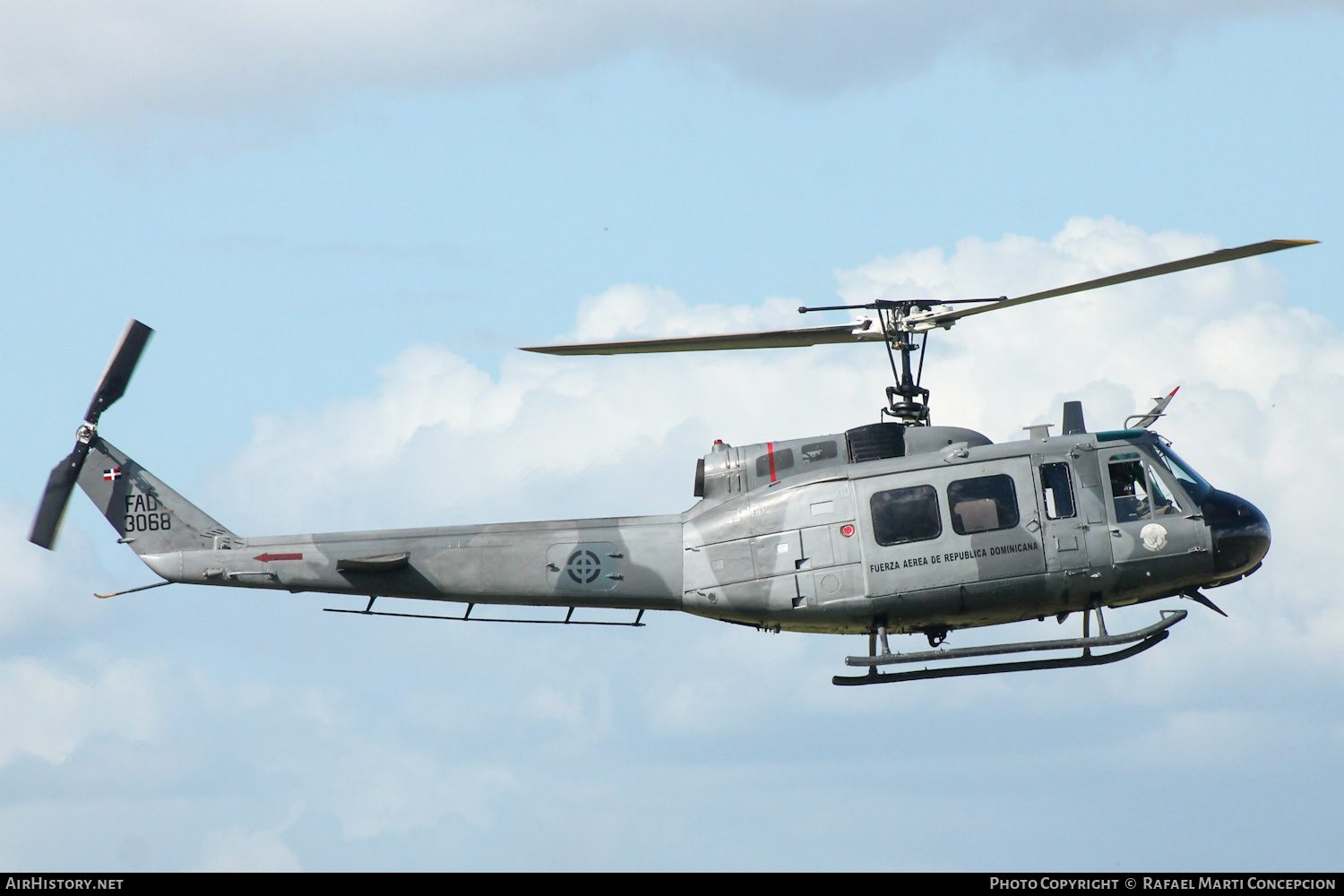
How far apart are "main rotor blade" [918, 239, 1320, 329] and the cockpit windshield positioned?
289 cm

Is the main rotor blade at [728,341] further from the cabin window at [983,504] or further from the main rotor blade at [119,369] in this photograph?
the main rotor blade at [119,369]

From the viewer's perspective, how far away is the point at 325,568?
2289 cm

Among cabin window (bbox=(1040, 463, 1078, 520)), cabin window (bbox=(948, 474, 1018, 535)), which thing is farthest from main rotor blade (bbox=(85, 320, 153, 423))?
cabin window (bbox=(1040, 463, 1078, 520))

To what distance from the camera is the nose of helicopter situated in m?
21.3

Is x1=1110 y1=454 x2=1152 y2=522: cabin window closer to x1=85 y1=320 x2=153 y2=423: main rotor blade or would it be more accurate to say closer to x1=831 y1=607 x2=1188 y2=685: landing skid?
x1=831 y1=607 x2=1188 y2=685: landing skid

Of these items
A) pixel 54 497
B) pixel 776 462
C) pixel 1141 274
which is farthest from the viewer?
pixel 54 497

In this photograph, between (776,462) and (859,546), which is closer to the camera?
(859,546)

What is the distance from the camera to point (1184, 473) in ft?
71.2

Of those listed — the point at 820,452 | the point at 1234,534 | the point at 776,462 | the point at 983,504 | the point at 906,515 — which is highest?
the point at 820,452

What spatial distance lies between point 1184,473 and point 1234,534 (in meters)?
1.19

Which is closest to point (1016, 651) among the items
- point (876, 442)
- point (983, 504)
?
point (983, 504)

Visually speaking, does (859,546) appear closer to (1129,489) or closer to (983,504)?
(983,504)
